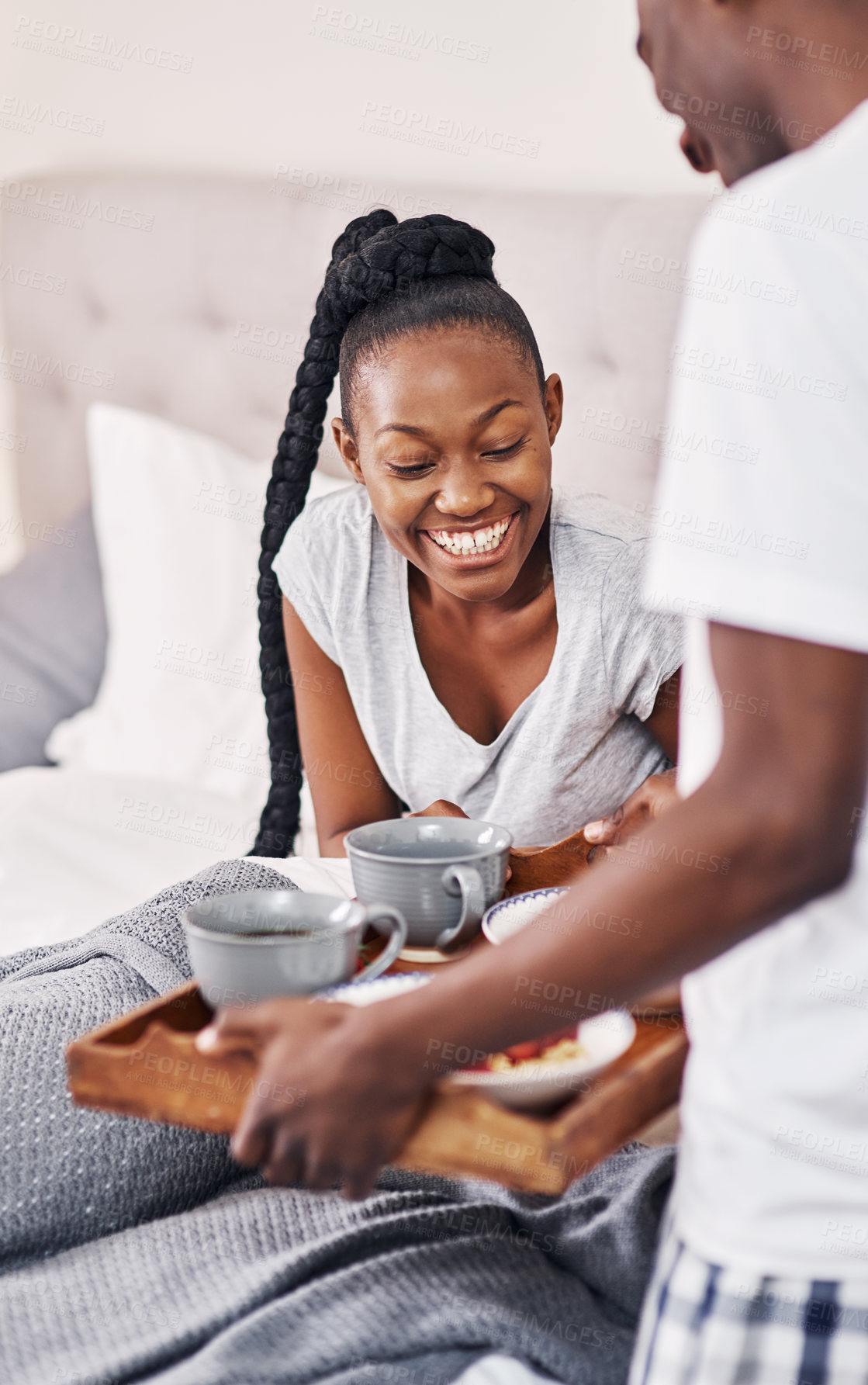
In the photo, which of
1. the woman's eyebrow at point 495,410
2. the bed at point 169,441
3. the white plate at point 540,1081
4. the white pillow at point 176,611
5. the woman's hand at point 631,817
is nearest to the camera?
the white plate at point 540,1081

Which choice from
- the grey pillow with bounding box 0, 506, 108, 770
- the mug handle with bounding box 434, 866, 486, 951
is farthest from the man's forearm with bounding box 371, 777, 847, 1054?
the grey pillow with bounding box 0, 506, 108, 770

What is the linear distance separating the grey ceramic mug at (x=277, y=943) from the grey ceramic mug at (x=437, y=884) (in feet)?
0.13

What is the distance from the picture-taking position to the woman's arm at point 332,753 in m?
1.43

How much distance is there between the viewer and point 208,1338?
749 mm

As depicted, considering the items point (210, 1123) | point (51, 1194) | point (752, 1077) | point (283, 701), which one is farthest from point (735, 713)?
point (283, 701)

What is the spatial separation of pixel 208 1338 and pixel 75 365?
1802 mm

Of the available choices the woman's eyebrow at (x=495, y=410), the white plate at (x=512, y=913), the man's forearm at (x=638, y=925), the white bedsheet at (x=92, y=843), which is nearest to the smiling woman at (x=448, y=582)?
the woman's eyebrow at (x=495, y=410)

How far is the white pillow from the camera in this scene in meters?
1.87

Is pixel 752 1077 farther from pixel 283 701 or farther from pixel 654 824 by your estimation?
pixel 283 701

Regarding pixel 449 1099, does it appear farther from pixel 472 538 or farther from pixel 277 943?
pixel 472 538

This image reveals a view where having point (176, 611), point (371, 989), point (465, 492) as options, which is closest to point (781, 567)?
point (371, 989)

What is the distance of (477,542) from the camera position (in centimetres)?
122

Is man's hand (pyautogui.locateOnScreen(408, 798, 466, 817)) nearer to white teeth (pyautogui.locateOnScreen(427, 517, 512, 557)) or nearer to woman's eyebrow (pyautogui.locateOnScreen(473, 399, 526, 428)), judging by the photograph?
white teeth (pyautogui.locateOnScreen(427, 517, 512, 557))

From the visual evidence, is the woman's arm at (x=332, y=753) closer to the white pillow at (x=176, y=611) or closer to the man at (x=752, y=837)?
the white pillow at (x=176, y=611)
